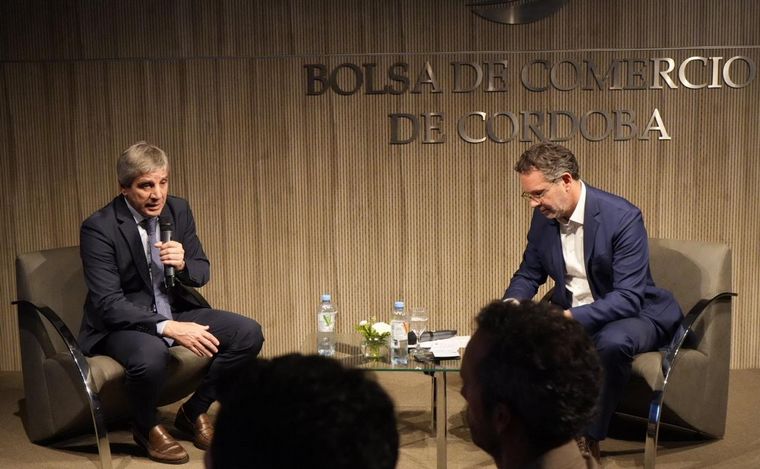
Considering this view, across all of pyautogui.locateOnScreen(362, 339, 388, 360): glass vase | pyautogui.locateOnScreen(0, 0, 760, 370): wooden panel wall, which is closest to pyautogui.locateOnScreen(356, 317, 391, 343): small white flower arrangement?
pyautogui.locateOnScreen(362, 339, 388, 360): glass vase

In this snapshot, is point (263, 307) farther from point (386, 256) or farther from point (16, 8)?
point (16, 8)

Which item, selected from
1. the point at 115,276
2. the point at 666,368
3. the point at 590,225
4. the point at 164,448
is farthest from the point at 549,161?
the point at 164,448

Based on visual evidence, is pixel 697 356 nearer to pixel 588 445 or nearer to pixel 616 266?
pixel 616 266

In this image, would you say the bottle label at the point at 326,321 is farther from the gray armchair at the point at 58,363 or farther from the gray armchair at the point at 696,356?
the gray armchair at the point at 696,356

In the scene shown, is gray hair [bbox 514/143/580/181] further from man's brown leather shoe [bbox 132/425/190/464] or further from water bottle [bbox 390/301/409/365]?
man's brown leather shoe [bbox 132/425/190/464]

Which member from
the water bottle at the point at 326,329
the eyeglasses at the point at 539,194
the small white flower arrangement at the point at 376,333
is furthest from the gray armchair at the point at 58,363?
the eyeglasses at the point at 539,194

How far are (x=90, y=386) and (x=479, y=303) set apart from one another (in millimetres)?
2388

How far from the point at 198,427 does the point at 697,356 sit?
2195mm

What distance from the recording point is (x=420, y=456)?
378 centimetres

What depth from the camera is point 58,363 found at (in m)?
3.68

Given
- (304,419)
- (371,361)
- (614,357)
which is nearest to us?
(304,419)

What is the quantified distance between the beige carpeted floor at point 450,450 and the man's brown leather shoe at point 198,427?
5 cm

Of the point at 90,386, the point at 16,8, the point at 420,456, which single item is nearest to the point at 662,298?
the point at 420,456

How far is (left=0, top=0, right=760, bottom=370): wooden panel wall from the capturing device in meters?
4.77
